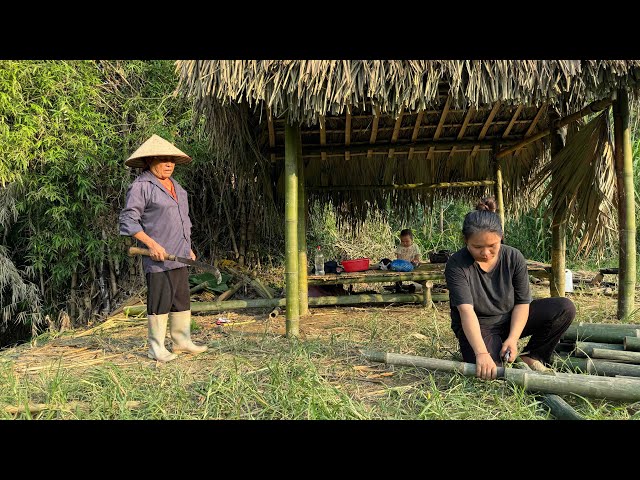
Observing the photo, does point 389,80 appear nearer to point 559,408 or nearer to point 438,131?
point 438,131

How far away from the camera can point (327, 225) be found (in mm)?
10734

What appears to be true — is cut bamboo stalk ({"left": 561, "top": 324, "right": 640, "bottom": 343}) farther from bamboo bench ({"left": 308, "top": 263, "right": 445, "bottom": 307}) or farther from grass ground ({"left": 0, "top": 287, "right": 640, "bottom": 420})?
bamboo bench ({"left": 308, "top": 263, "right": 445, "bottom": 307})

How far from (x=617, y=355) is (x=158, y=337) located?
325 centimetres

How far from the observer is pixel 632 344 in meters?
3.20

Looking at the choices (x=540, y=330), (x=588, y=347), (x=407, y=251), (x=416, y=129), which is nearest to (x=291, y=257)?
(x=540, y=330)

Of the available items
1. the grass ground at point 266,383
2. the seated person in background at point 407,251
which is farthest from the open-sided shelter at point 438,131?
the seated person in background at point 407,251

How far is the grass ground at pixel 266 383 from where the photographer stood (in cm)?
269

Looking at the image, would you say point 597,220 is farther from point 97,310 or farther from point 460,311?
point 97,310

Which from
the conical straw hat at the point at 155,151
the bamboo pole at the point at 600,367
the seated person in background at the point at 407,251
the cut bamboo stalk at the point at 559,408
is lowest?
the cut bamboo stalk at the point at 559,408

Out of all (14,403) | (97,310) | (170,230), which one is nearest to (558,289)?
(170,230)

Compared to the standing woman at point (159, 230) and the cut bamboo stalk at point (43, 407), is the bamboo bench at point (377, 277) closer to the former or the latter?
the standing woman at point (159, 230)

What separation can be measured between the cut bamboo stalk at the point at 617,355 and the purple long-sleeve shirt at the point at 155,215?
10.1 feet

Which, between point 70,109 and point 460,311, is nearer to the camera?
point 460,311
